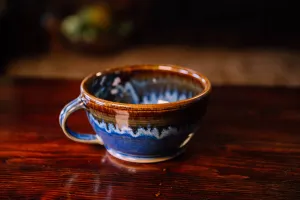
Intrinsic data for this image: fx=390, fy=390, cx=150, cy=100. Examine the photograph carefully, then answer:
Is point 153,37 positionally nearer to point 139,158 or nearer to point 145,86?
point 145,86

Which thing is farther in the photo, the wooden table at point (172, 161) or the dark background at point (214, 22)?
the dark background at point (214, 22)

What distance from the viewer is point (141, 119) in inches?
18.7

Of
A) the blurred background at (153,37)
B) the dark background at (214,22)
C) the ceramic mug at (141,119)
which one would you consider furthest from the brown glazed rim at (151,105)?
the dark background at (214,22)

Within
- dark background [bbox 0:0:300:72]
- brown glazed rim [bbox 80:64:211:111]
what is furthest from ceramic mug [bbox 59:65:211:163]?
dark background [bbox 0:0:300:72]

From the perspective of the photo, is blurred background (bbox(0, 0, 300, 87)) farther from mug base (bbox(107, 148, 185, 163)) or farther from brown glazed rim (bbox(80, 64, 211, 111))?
mug base (bbox(107, 148, 185, 163))

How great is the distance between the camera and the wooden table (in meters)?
0.47

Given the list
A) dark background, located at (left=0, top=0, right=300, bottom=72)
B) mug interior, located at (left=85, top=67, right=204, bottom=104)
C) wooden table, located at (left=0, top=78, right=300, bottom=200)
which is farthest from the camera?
dark background, located at (left=0, top=0, right=300, bottom=72)

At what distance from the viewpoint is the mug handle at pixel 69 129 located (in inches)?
20.7

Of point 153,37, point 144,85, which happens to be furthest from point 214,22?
point 144,85

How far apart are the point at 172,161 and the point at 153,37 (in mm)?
2339

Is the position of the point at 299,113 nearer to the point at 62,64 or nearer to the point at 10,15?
the point at 62,64

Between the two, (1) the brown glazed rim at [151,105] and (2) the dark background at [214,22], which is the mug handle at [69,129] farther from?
(2) the dark background at [214,22]

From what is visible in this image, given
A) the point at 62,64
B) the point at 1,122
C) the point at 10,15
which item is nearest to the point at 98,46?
the point at 62,64

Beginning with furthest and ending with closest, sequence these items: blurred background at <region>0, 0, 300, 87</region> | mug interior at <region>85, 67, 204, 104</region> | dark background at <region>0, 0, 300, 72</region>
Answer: dark background at <region>0, 0, 300, 72</region>
blurred background at <region>0, 0, 300, 87</region>
mug interior at <region>85, 67, 204, 104</region>
